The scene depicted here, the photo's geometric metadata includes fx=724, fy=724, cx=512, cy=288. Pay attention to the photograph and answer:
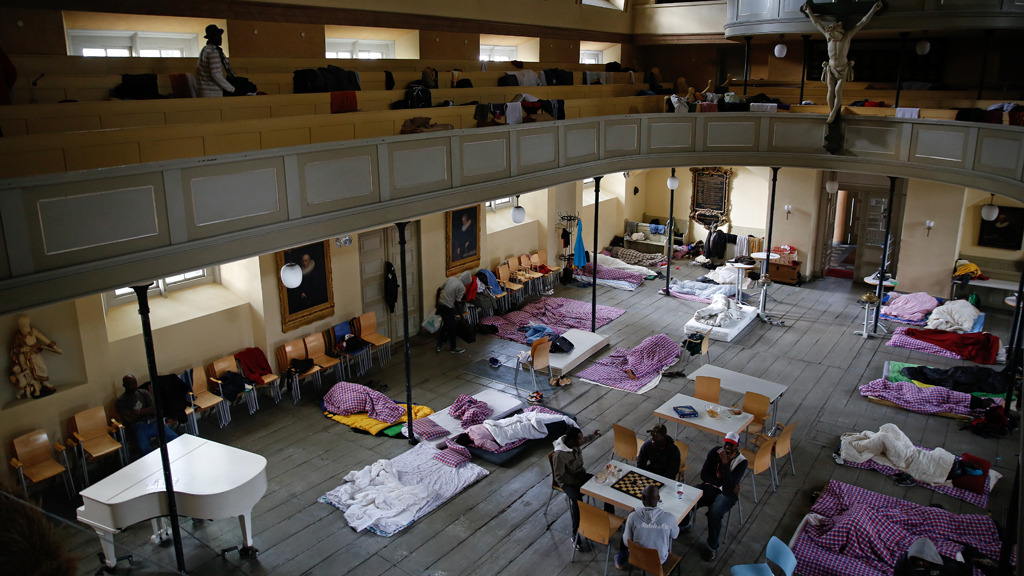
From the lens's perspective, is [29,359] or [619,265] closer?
[29,359]

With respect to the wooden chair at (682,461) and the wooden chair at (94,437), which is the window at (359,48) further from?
the wooden chair at (682,461)

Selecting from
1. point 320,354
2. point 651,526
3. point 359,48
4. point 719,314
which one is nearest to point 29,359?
point 320,354

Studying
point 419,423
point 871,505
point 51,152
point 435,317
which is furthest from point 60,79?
point 871,505

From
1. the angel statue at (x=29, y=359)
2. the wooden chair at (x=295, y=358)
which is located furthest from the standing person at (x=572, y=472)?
the angel statue at (x=29, y=359)

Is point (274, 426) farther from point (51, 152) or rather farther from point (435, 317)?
point (51, 152)

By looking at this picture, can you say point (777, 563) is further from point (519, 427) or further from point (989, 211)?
point (989, 211)

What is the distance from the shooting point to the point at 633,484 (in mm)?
7586

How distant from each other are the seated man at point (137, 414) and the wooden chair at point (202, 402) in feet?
1.89

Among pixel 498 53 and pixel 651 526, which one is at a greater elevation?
pixel 498 53

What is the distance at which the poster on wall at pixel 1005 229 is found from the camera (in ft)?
47.7

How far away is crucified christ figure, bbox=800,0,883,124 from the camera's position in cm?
1232

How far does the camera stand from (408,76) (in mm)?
12078

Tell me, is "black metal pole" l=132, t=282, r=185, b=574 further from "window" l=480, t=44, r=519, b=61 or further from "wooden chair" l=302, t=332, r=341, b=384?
"window" l=480, t=44, r=519, b=61

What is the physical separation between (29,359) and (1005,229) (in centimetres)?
1703
